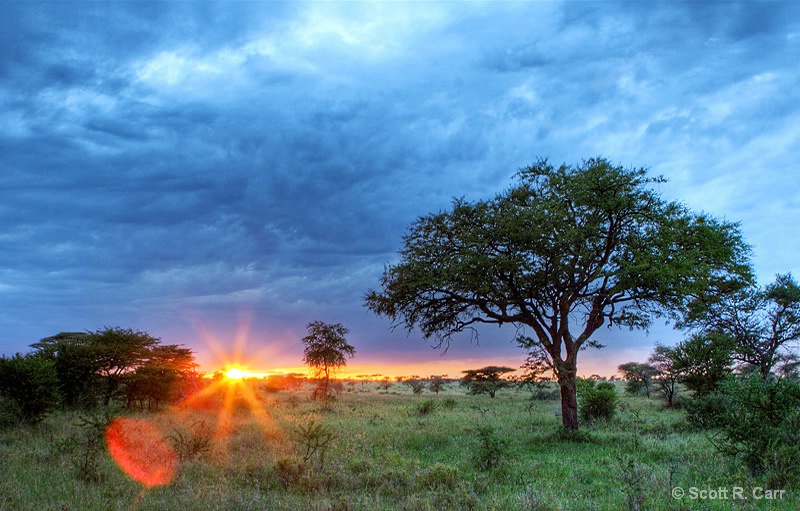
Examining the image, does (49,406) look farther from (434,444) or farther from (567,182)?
(567,182)

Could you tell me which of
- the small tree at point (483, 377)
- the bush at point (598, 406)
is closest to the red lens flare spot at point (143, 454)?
the bush at point (598, 406)

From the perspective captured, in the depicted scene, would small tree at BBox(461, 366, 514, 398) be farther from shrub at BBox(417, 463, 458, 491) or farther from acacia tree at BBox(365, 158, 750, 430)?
shrub at BBox(417, 463, 458, 491)

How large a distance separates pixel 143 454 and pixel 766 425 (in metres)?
17.1

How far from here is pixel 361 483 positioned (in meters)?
10.4

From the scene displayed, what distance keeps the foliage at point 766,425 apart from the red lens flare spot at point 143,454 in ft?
45.9

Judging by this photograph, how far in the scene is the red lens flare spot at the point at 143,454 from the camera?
36.9ft

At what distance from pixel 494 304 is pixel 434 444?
6890 millimetres

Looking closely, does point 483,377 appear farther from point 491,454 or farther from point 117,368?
point 491,454

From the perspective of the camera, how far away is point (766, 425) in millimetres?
10891

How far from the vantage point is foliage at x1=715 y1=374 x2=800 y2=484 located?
9.94m

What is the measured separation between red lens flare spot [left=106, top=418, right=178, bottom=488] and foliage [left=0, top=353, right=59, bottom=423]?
15.3ft

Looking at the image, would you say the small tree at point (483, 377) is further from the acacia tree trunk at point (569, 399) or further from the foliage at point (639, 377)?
the acacia tree trunk at point (569, 399)

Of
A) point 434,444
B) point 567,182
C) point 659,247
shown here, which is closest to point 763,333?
point 659,247

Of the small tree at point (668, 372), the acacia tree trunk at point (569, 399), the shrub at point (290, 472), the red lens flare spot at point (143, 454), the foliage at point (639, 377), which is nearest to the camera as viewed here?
the shrub at point (290, 472)
